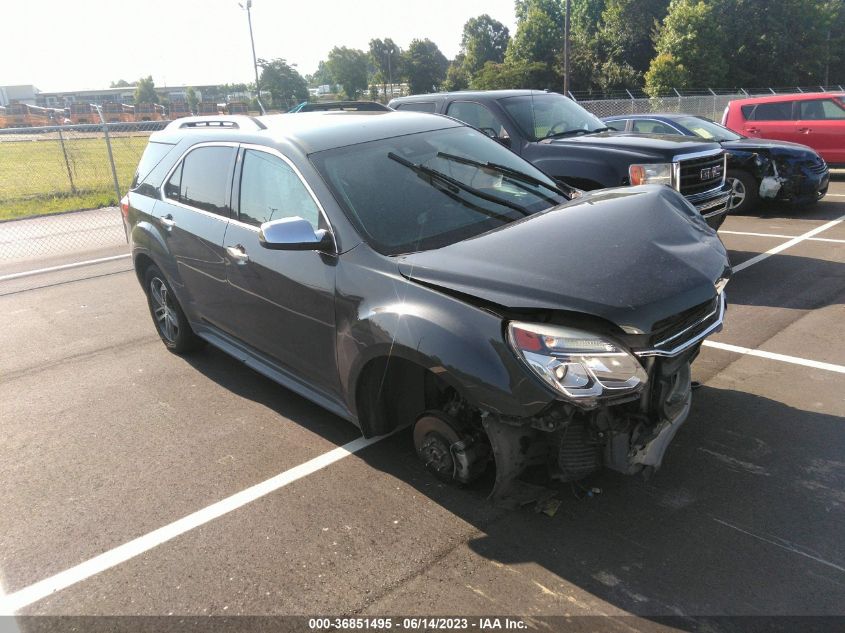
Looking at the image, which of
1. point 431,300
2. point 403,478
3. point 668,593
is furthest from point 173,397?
point 668,593

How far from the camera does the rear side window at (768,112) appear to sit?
1385 cm

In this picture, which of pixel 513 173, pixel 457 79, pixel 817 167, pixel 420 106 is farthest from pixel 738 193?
pixel 457 79

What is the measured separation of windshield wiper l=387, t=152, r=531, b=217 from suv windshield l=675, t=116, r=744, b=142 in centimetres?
842

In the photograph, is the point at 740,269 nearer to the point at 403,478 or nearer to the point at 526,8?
the point at 403,478

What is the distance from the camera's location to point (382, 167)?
3.84 m

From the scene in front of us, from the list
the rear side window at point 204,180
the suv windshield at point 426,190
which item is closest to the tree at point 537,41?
the rear side window at point 204,180

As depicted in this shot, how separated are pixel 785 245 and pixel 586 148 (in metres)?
3.28

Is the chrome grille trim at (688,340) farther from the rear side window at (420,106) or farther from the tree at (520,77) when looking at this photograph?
the tree at (520,77)

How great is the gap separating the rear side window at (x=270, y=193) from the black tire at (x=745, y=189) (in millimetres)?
8481

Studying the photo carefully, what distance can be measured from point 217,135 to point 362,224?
1793 millimetres

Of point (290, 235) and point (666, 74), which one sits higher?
point (666, 74)

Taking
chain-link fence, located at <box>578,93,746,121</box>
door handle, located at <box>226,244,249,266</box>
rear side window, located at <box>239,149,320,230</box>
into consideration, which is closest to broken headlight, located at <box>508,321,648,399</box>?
rear side window, located at <box>239,149,320,230</box>

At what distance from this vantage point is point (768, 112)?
1401 centimetres

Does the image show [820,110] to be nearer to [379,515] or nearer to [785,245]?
[785,245]
